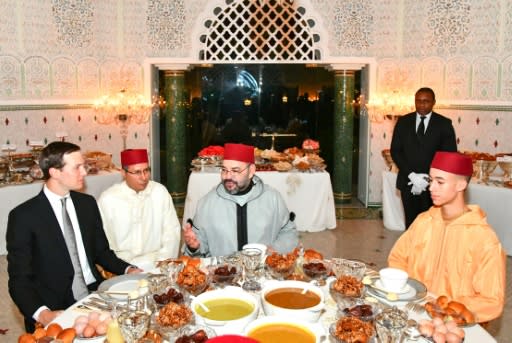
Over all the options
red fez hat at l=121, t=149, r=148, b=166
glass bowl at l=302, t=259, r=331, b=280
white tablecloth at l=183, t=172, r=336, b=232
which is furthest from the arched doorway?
glass bowl at l=302, t=259, r=331, b=280

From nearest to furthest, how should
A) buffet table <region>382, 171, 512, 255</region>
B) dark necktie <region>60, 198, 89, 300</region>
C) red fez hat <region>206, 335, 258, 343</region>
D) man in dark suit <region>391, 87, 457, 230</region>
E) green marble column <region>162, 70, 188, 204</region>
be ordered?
red fez hat <region>206, 335, 258, 343</region> → dark necktie <region>60, 198, 89, 300</region> → man in dark suit <region>391, 87, 457, 230</region> → buffet table <region>382, 171, 512, 255</region> → green marble column <region>162, 70, 188, 204</region>

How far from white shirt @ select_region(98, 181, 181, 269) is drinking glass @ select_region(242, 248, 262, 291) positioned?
1.33 meters

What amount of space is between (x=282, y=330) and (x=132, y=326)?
52 cm

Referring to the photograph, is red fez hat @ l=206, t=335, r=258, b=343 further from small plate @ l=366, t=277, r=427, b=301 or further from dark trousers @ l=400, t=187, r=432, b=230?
dark trousers @ l=400, t=187, r=432, b=230

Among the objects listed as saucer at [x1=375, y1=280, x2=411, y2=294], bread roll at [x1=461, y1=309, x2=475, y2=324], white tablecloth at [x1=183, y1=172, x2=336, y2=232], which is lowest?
white tablecloth at [x1=183, y1=172, x2=336, y2=232]

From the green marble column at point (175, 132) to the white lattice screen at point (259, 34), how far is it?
59 cm

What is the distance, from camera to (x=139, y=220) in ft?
11.8

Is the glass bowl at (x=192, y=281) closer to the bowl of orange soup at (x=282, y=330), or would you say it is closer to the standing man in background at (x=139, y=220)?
the bowl of orange soup at (x=282, y=330)

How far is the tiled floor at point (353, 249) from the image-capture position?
3863 mm

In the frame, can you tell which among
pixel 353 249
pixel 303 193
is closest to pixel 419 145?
pixel 353 249

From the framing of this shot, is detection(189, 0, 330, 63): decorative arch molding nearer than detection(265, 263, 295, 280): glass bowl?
No

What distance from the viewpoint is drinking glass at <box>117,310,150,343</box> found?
5.49 ft

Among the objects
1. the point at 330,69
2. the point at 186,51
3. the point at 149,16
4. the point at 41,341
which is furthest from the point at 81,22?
the point at 41,341

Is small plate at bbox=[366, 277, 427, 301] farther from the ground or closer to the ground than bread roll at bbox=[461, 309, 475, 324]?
farther from the ground
